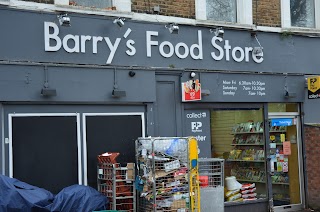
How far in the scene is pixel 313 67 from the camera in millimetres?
11594

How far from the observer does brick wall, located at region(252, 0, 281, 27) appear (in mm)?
10906

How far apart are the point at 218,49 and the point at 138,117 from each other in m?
2.40

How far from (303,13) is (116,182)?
6.70m

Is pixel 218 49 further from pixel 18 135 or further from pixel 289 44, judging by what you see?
pixel 18 135

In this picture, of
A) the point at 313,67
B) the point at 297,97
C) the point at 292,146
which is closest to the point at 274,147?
the point at 292,146

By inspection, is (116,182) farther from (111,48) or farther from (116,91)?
(111,48)

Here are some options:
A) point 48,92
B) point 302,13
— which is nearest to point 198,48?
point 48,92

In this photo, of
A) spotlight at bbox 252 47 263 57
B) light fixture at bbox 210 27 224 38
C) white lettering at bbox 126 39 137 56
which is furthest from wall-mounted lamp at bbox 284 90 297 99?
white lettering at bbox 126 39 137 56

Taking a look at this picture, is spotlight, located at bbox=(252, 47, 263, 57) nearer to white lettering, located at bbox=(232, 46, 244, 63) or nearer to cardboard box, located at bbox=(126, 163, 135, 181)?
Answer: white lettering, located at bbox=(232, 46, 244, 63)

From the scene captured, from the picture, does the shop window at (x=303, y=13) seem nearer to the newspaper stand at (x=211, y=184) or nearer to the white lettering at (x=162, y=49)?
the white lettering at (x=162, y=49)

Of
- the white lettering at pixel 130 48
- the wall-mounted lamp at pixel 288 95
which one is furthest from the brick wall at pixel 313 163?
the white lettering at pixel 130 48

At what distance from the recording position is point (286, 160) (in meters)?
11.3

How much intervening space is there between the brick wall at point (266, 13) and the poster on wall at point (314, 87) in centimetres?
147

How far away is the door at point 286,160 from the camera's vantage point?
11.1 meters
